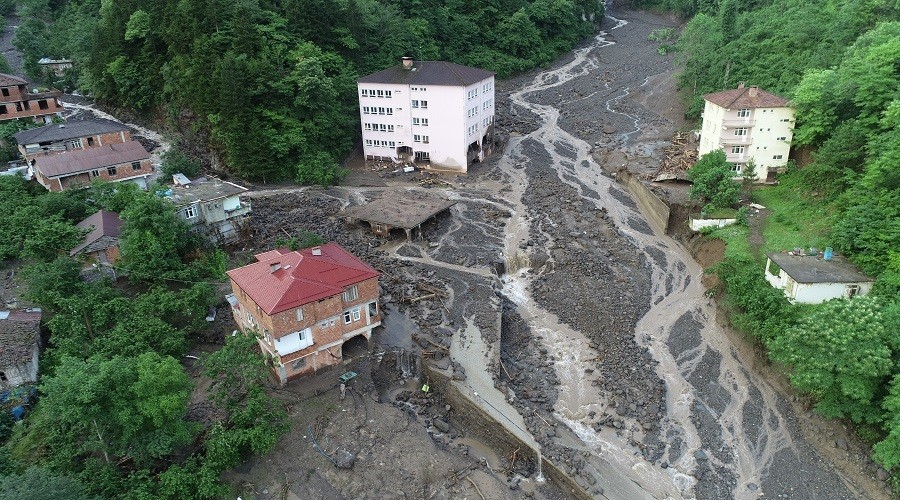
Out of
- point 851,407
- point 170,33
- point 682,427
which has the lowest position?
point 682,427

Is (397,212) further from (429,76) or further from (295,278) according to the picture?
(295,278)

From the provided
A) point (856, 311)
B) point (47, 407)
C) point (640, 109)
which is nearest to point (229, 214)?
point (47, 407)

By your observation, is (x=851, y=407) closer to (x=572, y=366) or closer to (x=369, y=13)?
(x=572, y=366)

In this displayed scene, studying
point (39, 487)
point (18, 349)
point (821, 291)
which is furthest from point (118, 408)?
point (821, 291)

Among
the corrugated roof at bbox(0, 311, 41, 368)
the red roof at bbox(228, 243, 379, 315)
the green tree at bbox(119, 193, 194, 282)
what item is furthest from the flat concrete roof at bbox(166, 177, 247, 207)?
the corrugated roof at bbox(0, 311, 41, 368)

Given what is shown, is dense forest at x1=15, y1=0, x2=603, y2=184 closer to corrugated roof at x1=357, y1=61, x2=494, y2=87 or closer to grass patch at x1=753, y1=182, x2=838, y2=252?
corrugated roof at x1=357, y1=61, x2=494, y2=87

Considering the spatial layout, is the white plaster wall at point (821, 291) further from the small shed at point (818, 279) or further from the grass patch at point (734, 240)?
the grass patch at point (734, 240)
